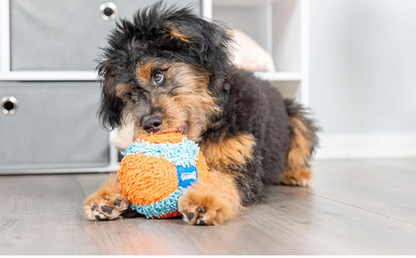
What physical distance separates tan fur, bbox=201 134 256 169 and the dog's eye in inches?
10.0

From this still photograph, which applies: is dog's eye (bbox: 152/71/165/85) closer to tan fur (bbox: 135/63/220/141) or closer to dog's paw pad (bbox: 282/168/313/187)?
tan fur (bbox: 135/63/220/141)

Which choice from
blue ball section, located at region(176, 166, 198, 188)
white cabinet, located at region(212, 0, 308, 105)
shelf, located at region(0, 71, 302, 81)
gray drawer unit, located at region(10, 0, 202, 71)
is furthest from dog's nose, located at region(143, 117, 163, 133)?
white cabinet, located at region(212, 0, 308, 105)

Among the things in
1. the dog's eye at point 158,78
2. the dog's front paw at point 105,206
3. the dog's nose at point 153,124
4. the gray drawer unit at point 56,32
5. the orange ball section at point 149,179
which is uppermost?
the gray drawer unit at point 56,32

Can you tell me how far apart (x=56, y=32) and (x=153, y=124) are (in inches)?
57.3

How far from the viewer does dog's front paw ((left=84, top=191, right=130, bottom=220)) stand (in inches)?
72.3

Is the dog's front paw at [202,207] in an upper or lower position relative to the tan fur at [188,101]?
lower

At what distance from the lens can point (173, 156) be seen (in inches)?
70.8

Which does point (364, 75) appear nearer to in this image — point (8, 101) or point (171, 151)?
point (8, 101)

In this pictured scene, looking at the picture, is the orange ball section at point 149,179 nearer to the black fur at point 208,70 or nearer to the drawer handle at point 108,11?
the black fur at point 208,70

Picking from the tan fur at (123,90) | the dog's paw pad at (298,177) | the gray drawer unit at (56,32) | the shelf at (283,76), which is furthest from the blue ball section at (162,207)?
the shelf at (283,76)

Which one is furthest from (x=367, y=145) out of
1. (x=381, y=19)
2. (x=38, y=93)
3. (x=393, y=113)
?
(x=38, y=93)

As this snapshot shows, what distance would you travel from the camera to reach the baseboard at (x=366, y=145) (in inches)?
158

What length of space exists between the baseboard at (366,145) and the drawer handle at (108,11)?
155cm

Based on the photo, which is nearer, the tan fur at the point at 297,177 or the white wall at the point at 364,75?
the tan fur at the point at 297,177
